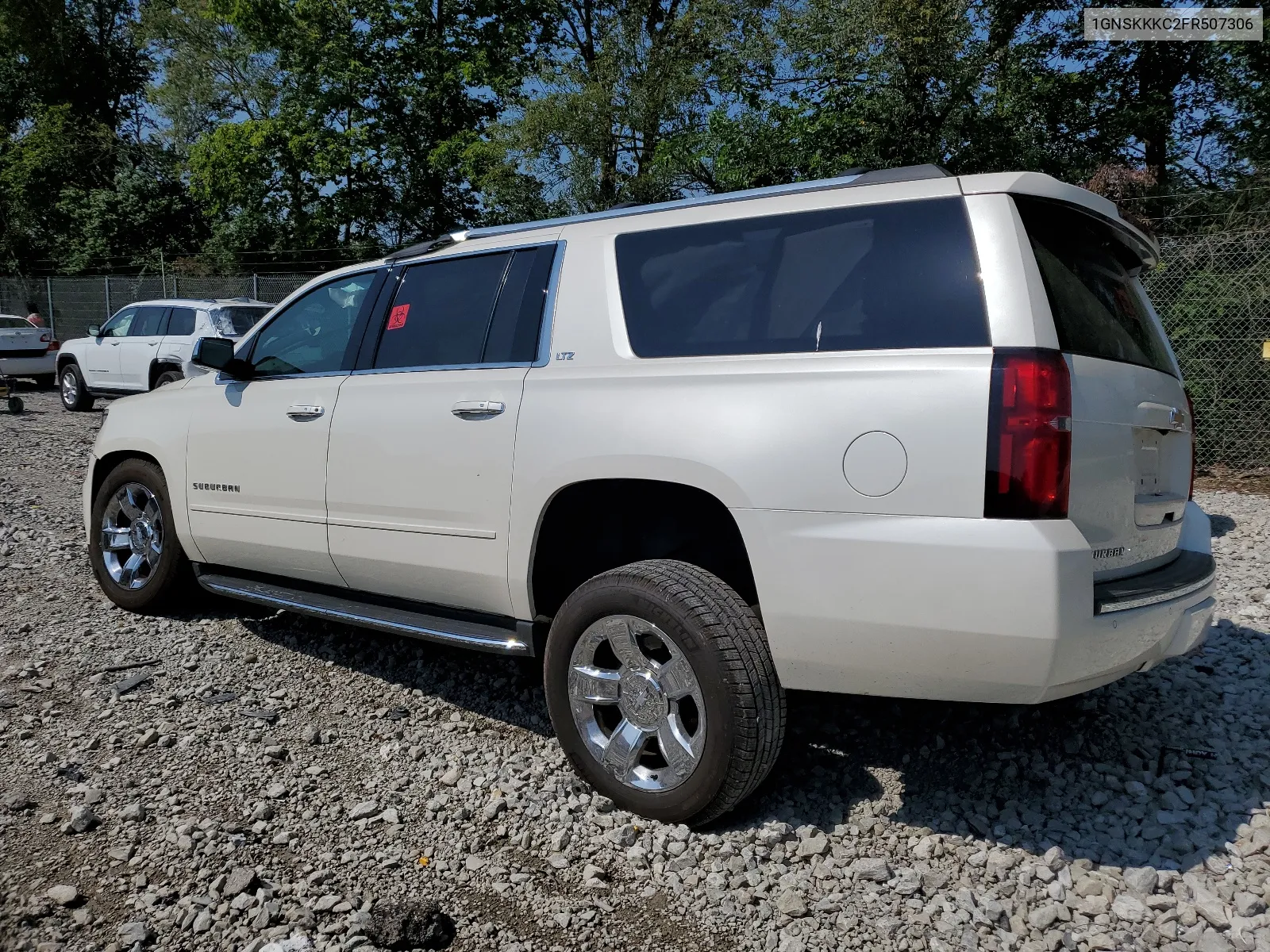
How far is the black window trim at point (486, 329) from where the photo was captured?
11.5 ft

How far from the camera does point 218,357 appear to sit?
177 inches

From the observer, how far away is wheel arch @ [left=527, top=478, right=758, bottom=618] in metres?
3.30

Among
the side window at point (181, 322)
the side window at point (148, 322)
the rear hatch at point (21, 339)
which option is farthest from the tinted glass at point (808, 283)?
the rear hatch at point (21, 339)

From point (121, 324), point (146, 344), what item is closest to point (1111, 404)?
point (146, 344)

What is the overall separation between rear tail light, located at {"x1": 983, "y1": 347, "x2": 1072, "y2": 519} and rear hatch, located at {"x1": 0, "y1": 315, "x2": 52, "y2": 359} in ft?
64.8

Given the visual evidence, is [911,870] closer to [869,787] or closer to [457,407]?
[869,787]

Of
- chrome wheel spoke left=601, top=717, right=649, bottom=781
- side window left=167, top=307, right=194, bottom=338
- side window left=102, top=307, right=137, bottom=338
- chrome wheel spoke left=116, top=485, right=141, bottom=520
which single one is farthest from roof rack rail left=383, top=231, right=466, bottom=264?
side window left=102, top=307, right=137, bottom=338

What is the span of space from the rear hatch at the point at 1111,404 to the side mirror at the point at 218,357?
3477mm

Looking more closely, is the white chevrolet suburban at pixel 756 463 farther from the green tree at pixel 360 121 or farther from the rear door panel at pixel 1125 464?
the green tree at pixel 360 121

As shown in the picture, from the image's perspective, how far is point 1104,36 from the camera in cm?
1459

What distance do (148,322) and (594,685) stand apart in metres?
13.7

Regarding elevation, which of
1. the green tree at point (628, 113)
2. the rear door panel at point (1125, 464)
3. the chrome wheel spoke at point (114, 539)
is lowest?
the chrome wheel spoke at point (114, 539)

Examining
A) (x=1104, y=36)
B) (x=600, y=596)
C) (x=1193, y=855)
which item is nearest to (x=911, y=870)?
(x=1193, y=855)

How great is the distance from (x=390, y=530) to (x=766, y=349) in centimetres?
169
